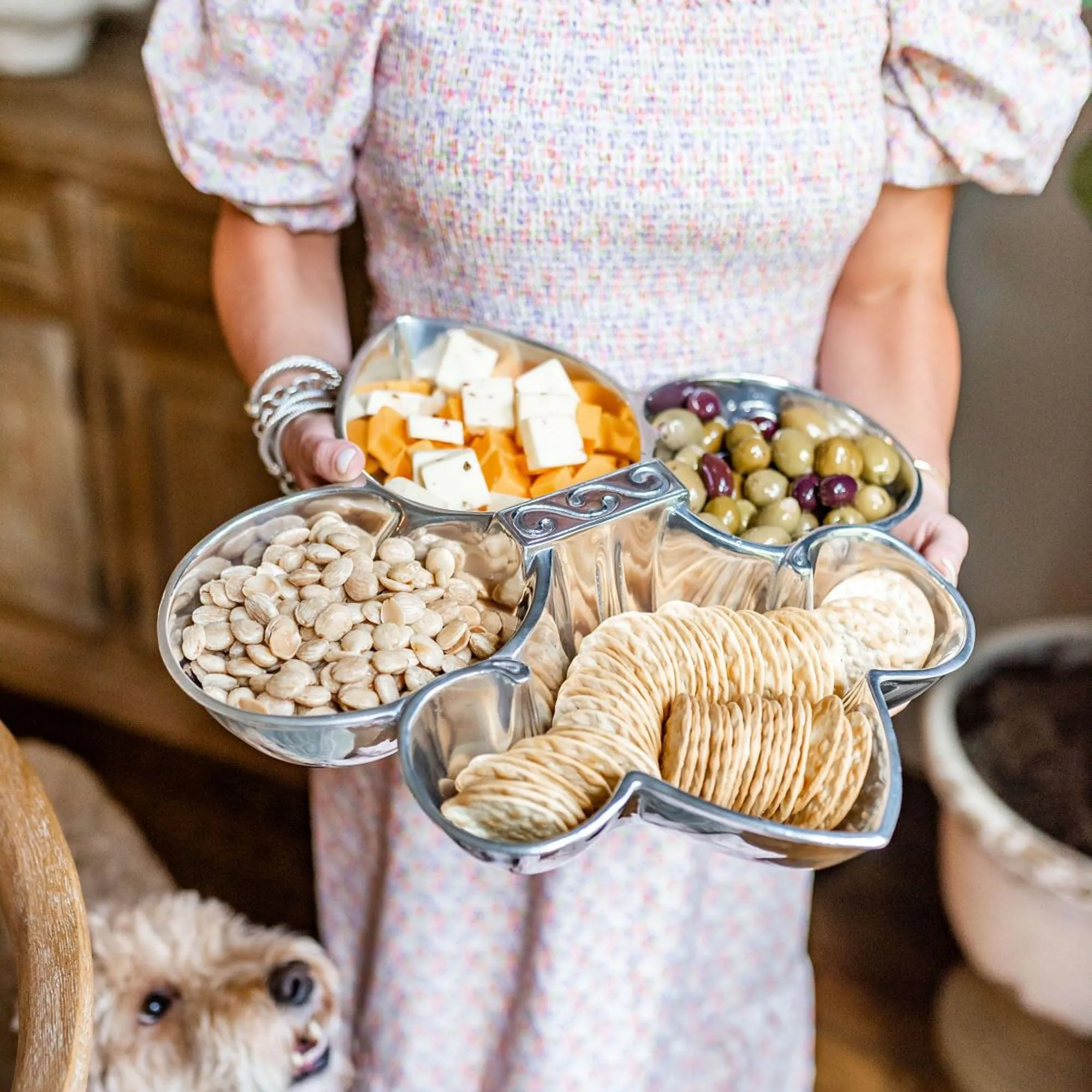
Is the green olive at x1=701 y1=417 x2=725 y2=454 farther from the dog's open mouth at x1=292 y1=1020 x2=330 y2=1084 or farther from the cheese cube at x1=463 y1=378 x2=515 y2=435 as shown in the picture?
the dog's open mouth at x1=292 y1=1020 x2=330 y2=1084

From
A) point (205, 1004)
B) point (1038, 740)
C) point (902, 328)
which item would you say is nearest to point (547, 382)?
point (902, 328)

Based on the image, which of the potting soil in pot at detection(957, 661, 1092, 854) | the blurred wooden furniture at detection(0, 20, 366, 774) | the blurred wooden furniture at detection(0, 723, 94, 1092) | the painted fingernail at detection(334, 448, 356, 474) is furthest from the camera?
the blurred wooden furniture at detection(0, 20, 366, 774)

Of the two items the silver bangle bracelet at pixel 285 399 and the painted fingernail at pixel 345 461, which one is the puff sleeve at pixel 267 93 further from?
the painted fingernail at pixel 345 461

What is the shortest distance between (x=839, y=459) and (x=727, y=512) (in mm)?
108

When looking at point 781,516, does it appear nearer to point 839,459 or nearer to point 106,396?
point 839,459

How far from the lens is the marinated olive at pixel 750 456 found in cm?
83

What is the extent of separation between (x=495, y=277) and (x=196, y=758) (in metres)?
1.21

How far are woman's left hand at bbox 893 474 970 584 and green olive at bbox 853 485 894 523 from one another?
16 mm

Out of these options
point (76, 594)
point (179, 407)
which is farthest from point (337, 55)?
point (76, 594)

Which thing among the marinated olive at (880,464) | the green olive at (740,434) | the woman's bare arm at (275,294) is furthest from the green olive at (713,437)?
the woman's bare arm at (275,294)

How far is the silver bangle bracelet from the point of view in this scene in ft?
2.81

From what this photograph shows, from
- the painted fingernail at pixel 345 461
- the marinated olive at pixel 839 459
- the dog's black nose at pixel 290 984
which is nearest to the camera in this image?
the painted fingernail at pixel 345 461

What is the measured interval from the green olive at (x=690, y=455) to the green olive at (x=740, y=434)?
33mm

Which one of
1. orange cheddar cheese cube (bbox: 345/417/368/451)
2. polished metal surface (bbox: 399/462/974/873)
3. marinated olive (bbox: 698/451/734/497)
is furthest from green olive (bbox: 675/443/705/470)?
orange cheddar cheese cube (bbox: 345/417/368/451)
